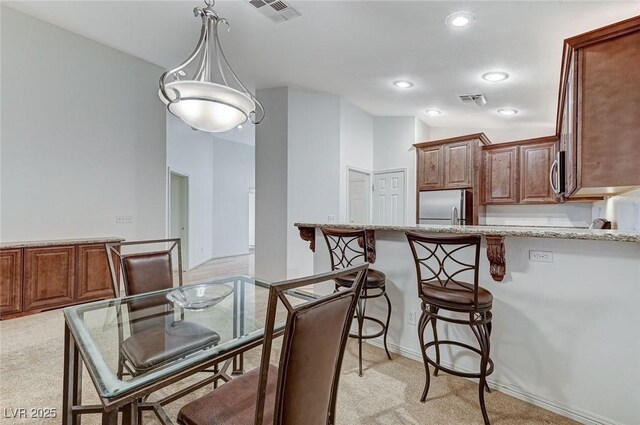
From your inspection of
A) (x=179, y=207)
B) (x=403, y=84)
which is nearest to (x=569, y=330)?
(x=403, y=84)

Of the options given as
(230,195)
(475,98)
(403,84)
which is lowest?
(230,195)

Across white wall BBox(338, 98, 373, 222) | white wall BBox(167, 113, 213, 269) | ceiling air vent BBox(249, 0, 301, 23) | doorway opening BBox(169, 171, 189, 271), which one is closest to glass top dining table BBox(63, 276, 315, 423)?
ceiling air vent BBox(249, 0, 301, 23)

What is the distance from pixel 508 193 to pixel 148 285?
497 cm

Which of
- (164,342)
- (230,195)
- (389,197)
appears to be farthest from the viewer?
(230,195)

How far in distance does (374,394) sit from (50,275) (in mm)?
3646

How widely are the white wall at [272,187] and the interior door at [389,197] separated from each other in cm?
199

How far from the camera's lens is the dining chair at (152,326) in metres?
1.39

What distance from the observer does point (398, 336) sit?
2561 millimetres

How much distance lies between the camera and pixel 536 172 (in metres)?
4.55

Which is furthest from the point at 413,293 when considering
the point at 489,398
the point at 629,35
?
the point at 629,35

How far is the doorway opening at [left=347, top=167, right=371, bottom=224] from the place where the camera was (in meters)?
5.80

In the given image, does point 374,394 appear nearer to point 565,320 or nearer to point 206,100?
point 565,320

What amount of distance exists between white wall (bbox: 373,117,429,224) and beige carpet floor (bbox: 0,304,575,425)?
3551 mm

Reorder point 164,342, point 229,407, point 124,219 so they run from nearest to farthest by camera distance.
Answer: point 229,407, point 164,342, point 124,219
